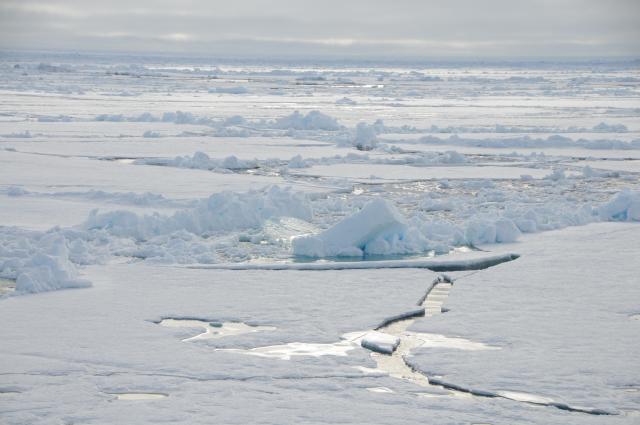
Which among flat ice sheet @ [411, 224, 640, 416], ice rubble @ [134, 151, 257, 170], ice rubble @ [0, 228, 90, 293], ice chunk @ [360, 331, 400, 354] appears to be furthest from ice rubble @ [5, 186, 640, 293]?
ice rubble @ [134, 151, 257, 170]

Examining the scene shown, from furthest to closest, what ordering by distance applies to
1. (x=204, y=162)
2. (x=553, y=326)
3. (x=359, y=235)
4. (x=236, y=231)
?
(x=204, y=162), (x=236, y=231), (x=359, y=235), (x=553, y=326)

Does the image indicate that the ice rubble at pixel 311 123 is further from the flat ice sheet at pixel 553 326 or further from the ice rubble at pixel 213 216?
the flat ice sheet at pixel 553 326

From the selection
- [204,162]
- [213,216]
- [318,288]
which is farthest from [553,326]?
[204,162]

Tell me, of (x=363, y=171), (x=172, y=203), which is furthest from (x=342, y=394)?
(x=363, y=171)

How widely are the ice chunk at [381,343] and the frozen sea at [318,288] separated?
0.06 feet

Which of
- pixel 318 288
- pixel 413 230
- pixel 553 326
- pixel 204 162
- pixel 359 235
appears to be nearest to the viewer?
pixel 553 326

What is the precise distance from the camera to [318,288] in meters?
6.29

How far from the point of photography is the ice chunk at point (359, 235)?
7.57 meters

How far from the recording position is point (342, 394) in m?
4.25

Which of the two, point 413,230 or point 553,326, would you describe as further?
point 413,230

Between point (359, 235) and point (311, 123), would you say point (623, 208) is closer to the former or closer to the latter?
point (359, 235)

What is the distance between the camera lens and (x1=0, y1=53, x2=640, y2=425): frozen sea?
422cm

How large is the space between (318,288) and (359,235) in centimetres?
143

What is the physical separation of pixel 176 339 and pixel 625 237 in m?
4.59
